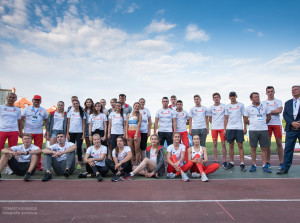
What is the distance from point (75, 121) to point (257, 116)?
515cm

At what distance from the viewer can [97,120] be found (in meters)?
6.40

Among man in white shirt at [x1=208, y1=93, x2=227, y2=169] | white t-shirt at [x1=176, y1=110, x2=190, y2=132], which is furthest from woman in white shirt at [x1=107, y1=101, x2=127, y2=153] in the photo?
man in white shirt at [x1=208, y1=93, x2=227, y2=169]

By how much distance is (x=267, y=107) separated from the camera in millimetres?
5734

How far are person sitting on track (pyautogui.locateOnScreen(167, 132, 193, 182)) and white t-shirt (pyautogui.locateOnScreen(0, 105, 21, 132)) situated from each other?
4.21 meters

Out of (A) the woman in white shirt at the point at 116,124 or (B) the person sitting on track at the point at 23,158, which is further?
(A) the woman in white shirt at the point at 116,124

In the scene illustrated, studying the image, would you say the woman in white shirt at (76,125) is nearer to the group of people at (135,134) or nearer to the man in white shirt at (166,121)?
the group of people at (135,134)

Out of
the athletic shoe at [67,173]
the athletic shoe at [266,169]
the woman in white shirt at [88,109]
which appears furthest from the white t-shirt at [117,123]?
the athletic shoe at [266,169]

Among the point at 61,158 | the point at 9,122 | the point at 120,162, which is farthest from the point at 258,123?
the point at 9,122

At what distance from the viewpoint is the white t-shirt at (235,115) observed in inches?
234

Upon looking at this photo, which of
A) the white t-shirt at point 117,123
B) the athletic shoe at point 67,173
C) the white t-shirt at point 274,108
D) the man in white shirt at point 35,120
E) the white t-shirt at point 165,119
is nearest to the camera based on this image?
the athletic shoe at point 67,173

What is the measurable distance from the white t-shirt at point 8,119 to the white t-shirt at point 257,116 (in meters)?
6.32

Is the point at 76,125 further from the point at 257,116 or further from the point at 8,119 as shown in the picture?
the point at 257,116
